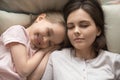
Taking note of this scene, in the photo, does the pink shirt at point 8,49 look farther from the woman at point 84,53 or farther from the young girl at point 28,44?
the woman at point 84,53

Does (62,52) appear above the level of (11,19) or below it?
below

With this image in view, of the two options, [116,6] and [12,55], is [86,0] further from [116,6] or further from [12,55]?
[12,55]

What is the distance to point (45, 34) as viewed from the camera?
4.75 feet

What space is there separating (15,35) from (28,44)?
10 centimetres

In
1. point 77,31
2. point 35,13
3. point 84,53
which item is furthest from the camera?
point 35,13

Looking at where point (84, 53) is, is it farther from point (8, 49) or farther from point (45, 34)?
point (8, 49)

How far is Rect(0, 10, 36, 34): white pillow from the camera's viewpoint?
1502 millimetres

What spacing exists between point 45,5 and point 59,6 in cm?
8

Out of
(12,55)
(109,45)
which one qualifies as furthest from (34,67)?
(109,45)

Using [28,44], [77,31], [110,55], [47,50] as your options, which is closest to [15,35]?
[28,44]

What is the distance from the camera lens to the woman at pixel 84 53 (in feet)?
4.46

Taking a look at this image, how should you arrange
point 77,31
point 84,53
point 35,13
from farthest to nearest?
point 35,13 → point 84,53 → point 77,31

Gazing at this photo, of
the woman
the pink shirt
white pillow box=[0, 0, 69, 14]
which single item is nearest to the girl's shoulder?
the woman

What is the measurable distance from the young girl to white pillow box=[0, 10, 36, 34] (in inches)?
2.2
